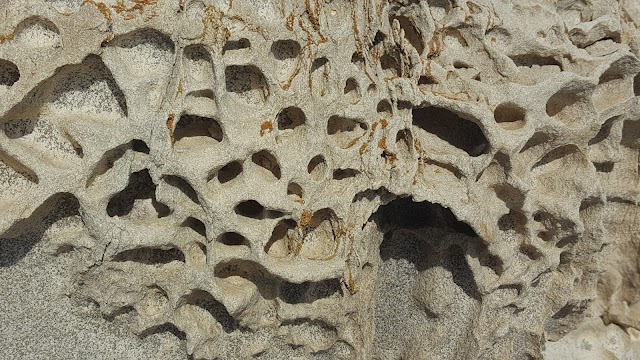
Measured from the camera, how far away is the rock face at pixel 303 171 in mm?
2020

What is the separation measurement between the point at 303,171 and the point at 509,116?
976 millimetres

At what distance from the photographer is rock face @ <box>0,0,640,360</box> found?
2020 mm

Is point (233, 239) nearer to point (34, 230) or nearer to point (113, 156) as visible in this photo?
point (113, 156)

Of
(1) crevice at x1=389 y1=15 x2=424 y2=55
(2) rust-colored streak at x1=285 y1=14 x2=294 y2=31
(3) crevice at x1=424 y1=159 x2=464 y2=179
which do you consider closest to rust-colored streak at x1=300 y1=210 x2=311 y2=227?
(3) crevice at x1=424 y1=159 x2=464 y2=179

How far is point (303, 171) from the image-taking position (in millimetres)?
2152

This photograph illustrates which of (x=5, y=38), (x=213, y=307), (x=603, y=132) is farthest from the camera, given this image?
(x=603, y=132)

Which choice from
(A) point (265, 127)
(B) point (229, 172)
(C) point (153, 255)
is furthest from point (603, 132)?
(C) point (153, 255)

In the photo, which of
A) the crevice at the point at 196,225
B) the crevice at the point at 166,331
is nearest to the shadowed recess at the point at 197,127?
the crevice at the point at 196,225

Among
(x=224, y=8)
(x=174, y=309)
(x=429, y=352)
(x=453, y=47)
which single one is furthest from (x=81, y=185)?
(x=429, y=352)

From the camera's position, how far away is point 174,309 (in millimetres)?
2291

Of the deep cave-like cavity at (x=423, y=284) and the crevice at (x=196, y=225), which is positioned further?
the deep cave-like cavity at (x=423, y=284)

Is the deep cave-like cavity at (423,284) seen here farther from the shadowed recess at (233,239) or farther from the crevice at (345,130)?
the shadowed recess at (233,239)

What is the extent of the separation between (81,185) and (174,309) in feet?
2.07

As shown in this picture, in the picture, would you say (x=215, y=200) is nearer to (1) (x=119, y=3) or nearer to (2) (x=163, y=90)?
(2) (x=163, y=90)
